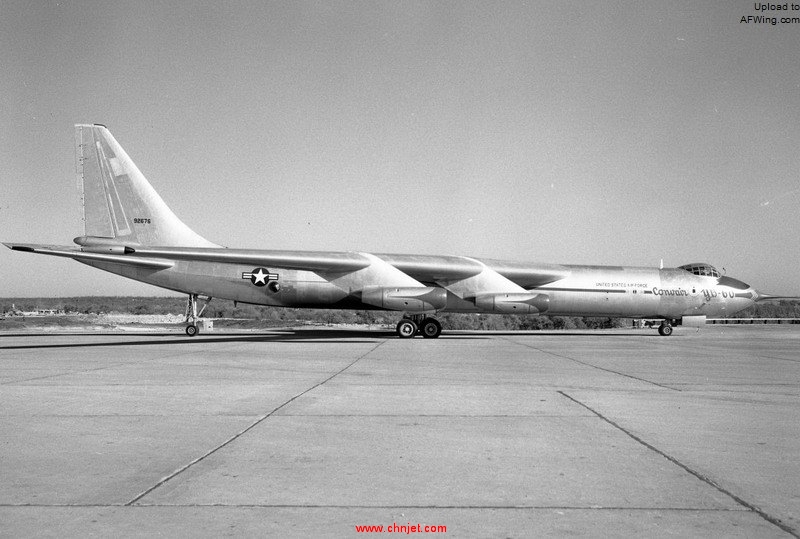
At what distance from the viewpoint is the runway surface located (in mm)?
2906

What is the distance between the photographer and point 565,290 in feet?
67.7

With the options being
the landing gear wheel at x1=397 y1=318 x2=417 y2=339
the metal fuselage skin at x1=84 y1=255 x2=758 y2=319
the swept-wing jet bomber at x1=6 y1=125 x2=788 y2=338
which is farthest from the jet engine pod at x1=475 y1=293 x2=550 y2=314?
the landing gear wheel at x1=397 y1=318 x2=417 y2=339

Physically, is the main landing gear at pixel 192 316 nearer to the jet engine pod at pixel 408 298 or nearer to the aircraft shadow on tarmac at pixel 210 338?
the aircraft shadow on tarmac at pixel 210 338

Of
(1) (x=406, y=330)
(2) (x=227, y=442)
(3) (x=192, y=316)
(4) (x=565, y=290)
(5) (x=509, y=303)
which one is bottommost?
(2) (x=227, y=442)

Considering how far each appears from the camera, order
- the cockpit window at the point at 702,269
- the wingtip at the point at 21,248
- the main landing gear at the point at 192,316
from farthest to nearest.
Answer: the cockpit window at the point at 702,269
the main landing gear at the point at 192,316
the wingtip at the point at 21,248

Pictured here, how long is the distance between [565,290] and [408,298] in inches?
240

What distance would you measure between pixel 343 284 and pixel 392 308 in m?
1.84

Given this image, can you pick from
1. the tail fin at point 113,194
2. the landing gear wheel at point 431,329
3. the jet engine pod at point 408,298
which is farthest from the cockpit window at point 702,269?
the tail fin at point 113,194

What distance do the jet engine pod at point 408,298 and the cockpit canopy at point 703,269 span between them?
10.6m

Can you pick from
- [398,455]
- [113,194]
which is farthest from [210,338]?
[398,455]

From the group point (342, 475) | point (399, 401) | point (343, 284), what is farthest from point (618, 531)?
point (343, 284)

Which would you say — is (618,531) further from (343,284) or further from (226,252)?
(343,284)

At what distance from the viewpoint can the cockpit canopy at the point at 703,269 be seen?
884 inches

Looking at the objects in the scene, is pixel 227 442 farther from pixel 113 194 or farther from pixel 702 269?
pixel 702 269
